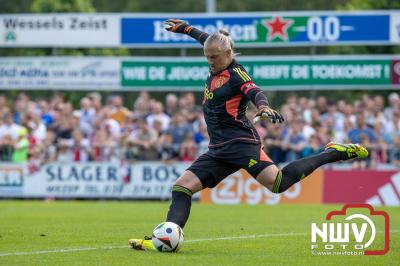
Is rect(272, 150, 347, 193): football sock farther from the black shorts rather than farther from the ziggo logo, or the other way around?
the ziggo logo

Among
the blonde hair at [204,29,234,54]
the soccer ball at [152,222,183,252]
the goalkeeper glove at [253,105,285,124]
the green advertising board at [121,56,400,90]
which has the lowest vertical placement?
the soccer ball at [152,222,183,252]

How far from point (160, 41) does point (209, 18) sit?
60.0 inches

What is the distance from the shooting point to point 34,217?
49.1 ft

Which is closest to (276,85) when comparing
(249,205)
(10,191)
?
(249,205)

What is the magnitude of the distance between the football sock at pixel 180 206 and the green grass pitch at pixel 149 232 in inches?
13.7

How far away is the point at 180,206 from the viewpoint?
382 inches

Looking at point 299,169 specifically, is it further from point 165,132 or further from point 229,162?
point 165,132

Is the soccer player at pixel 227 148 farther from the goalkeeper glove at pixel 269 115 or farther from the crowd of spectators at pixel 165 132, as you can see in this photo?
the crowd of spectators at pixel 165 132

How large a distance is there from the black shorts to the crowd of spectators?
1059 cm

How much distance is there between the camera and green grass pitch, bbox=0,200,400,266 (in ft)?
28.7

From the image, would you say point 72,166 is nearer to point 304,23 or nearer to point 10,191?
point 10,191

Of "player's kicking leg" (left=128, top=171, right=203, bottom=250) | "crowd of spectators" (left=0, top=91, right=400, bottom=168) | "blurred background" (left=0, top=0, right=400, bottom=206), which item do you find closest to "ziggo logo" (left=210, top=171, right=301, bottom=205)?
"blurred background" (left=0, top=0, right=400, bottom=206)

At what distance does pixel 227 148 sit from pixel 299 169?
811 mm

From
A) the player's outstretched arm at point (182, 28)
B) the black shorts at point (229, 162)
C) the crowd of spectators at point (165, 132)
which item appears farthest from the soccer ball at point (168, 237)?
the crowd of spectators at point (165, 132)
